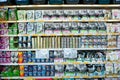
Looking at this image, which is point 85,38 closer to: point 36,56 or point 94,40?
point 94,40

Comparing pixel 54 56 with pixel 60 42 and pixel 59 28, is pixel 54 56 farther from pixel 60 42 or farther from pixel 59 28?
pixel 59 28

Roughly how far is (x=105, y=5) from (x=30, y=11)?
1.48 m


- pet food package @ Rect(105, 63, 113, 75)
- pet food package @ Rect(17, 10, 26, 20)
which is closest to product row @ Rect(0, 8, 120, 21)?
pet food package @ Rect(17, 10, 26, 20)

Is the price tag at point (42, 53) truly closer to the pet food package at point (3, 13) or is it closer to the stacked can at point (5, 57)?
the stacked can at point (5, 57)

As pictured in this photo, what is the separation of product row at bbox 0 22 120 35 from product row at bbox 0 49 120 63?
15.7 inches

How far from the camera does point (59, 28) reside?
5.46 meters

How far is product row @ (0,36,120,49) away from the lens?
546 centimetres

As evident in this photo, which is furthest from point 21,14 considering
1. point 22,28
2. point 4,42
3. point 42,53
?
point 42,53

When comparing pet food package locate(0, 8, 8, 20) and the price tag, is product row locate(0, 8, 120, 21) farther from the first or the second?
the price tag

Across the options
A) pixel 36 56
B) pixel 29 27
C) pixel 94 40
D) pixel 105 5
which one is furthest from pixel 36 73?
pixel 105 5

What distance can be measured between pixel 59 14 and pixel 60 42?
56cm

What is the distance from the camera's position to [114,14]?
541cm

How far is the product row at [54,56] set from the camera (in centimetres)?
548

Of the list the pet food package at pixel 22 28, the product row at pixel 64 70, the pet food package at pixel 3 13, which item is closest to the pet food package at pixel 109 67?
the product row at pixel 64 70
